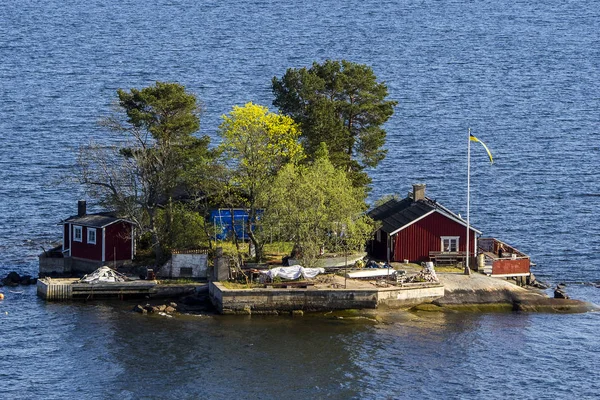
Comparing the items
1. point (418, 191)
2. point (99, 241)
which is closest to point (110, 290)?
point (99, 241)

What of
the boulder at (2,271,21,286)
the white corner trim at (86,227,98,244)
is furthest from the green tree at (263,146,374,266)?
the boulder at (2,271,21,286)

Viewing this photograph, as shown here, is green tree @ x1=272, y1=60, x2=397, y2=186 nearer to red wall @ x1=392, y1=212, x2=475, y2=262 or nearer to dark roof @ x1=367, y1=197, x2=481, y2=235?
dark roof @ x1=367, y1=197, x2=481, y2=235

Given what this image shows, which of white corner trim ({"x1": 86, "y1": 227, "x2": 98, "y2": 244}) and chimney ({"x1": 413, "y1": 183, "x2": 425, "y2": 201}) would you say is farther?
chimney ({"x1": 413, "y1": 183, "x2": 425, "y2": 201})

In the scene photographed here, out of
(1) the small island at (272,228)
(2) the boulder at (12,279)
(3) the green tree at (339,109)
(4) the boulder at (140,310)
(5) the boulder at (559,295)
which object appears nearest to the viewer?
(4) the boulder at (140,310)

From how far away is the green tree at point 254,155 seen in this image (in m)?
81.0

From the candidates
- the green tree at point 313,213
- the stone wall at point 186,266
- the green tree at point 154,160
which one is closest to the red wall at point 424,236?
the green tree at point 313,213

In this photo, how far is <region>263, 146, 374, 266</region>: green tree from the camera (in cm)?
7856

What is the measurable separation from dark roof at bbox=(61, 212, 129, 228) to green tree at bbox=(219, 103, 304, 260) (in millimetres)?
8139

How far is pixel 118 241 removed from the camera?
82688mm

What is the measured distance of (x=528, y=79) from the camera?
16188 centimetres

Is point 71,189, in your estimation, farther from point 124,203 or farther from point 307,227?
point 307,227

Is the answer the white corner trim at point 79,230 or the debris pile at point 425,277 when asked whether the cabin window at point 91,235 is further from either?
the debris pile at point 425,277

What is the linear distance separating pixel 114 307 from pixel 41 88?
7966 cm

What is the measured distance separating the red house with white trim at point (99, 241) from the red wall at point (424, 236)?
18.4 meters
